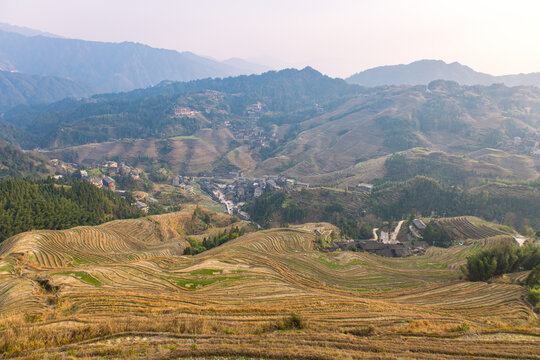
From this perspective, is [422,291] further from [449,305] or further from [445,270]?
[445,270]

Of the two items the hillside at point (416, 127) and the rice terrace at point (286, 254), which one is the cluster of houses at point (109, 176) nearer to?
the rice terrace at point (286, 254)

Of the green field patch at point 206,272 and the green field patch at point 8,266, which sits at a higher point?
the green field patch at point 8,266

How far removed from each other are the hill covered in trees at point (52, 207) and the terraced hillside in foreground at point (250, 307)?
14.5 meters

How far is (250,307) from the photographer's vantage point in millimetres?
15867

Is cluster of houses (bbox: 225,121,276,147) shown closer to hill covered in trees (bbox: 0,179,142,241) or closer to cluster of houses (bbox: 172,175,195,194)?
cluster of houses (bbox: 172,175,195,194)

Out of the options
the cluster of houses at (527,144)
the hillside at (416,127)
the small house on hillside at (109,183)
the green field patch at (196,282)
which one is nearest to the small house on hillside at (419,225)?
the green field patch at (196,282)

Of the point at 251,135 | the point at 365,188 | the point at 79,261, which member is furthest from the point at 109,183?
the point at 251,135

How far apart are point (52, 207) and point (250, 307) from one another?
158 feet

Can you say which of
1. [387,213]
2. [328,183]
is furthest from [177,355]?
[328,183]

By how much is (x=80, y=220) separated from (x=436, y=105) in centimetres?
15895

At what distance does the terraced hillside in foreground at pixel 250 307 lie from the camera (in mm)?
10820

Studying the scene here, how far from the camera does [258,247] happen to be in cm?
3547

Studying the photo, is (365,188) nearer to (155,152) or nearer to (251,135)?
(155,152)

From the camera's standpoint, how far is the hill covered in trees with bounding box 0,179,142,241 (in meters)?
42.9
